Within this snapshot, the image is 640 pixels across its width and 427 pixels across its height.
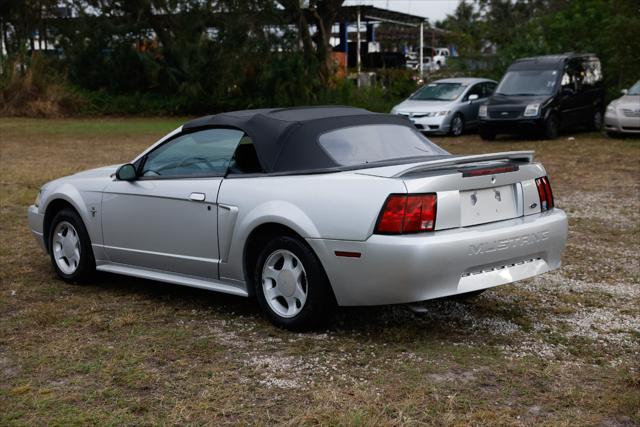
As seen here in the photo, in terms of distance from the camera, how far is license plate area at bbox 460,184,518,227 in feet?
18.7

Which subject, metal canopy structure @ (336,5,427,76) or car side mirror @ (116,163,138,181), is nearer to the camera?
car side mirror @ (116,163,138,181)

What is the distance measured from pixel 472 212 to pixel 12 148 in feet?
55.7

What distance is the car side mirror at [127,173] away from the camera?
704 cm

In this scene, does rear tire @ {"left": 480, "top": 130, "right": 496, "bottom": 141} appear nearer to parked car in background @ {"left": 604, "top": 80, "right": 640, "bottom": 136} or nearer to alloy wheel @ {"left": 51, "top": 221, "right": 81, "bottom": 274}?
parked car in background @ {"left": 604, "top": 80, "right": 640, "bottom": 136}

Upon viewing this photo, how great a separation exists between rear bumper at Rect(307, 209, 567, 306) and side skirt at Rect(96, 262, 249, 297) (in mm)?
915

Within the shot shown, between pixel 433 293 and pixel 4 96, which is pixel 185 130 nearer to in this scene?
pixel 433 293

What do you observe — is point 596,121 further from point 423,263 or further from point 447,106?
point 423,263

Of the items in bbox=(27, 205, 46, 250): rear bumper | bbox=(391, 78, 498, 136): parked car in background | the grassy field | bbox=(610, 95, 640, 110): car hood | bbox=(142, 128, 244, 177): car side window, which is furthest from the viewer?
bbox=(391, 78, 498, 136): parked car in background

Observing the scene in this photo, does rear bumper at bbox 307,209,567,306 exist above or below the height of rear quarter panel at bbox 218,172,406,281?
below

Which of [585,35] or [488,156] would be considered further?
[585,35]

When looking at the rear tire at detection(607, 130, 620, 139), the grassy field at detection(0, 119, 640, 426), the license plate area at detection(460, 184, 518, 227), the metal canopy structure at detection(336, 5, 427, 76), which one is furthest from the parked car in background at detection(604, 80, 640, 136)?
Answer: the license plate area at detection(460, 184, 518, 227)

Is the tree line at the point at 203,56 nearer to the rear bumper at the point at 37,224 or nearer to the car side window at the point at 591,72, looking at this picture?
the car side window at the point at 591,72

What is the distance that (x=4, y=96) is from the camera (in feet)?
102

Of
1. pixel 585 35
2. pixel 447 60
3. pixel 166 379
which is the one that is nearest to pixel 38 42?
pixel 447 60
